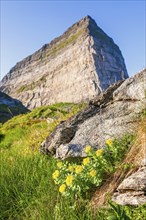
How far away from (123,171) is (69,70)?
88.1 meters

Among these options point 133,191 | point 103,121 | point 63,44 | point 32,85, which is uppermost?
point 63,44

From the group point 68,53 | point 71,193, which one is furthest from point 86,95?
point 71,193

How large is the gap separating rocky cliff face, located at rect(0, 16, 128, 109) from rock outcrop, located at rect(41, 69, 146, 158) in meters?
67.5

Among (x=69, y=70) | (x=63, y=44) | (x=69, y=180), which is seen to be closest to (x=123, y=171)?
(x=69, y=180)

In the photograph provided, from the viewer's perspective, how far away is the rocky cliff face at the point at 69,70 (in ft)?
270

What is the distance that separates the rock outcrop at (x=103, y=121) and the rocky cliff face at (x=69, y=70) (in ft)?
221

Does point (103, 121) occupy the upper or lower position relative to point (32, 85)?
lower

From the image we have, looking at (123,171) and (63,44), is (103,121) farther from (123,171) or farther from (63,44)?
(63,44)

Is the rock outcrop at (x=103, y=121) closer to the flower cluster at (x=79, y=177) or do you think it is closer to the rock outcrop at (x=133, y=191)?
the flower cluster at (x=79, y=177)

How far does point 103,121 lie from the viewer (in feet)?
21.2

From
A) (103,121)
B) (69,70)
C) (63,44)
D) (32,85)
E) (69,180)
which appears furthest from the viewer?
(63,44)

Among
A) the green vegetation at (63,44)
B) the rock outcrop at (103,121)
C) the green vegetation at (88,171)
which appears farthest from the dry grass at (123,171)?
the green vegetation at (63,44)

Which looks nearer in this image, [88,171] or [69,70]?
[88,171]

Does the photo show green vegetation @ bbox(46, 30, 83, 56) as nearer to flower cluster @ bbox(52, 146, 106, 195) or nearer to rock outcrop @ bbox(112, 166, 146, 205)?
flower cluster @ bbox(52, 146, 106, 195)
